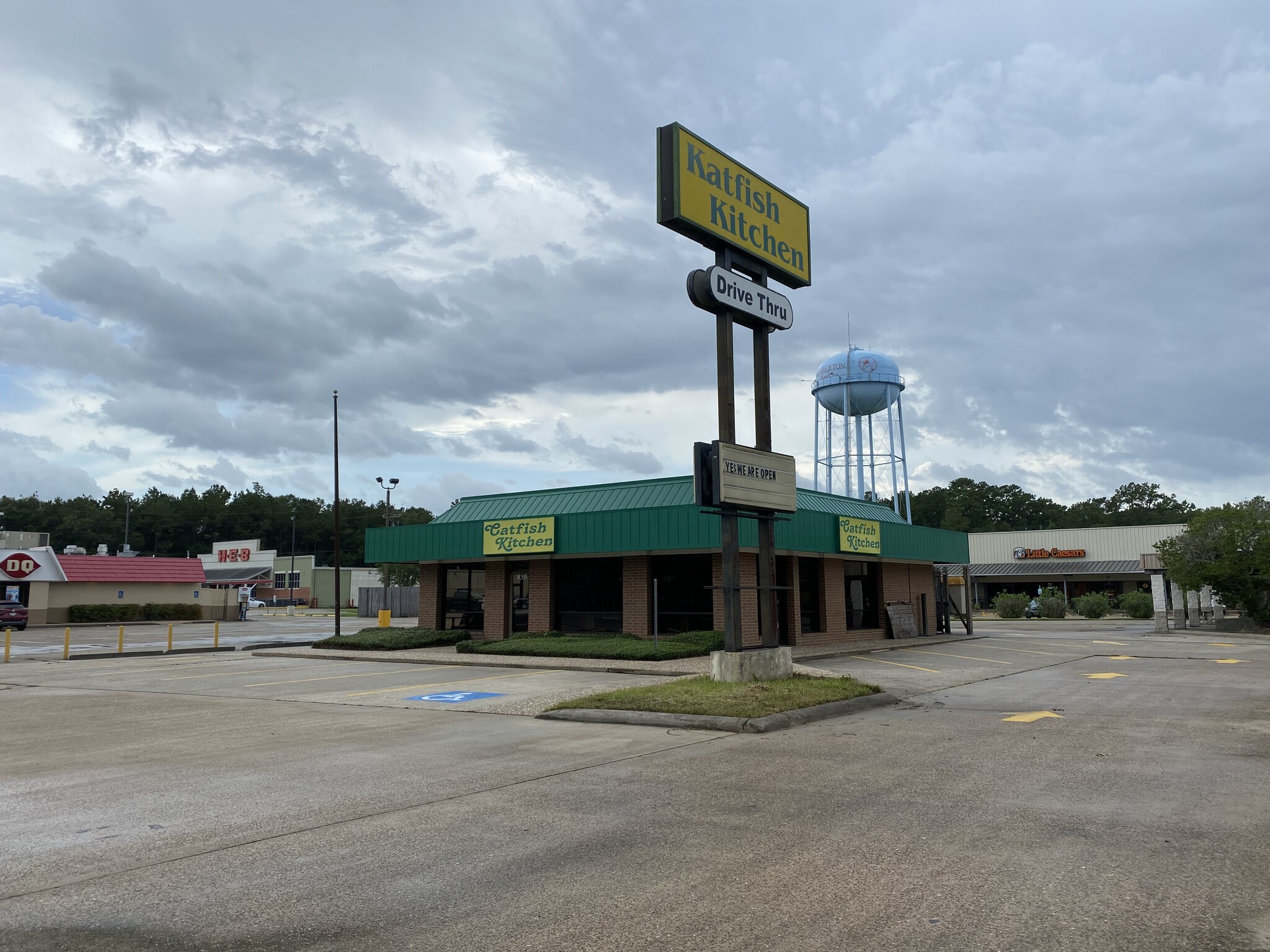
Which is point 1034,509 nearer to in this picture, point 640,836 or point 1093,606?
point 1093,606

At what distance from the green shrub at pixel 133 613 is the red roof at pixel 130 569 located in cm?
158

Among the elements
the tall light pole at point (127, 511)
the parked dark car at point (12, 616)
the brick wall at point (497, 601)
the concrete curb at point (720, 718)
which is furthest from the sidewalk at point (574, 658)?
the tall light pole at point (127, 511)

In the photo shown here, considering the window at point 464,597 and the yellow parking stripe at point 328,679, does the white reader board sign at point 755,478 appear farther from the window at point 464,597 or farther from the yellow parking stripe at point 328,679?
the window at point 464,597

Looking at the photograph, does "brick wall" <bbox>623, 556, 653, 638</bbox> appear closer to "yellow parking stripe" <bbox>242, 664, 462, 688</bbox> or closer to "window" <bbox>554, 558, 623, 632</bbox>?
"window" <bbox>554, 558, 623, 632</bbox>

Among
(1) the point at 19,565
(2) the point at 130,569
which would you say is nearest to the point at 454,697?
(1) the point at 19,565

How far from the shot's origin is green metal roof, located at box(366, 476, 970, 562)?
2381 centimetres

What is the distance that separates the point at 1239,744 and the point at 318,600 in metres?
92.9

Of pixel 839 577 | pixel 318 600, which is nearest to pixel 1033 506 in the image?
pixel 318 600

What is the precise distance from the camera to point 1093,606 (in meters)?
51.3

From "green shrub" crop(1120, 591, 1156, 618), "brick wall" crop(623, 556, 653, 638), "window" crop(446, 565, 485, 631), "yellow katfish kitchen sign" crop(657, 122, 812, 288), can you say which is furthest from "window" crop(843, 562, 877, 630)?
"green shrub" crop(1120, 591, 1156, 618)

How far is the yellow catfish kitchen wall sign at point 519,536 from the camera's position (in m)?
26.5

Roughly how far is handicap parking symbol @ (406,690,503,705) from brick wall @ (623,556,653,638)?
9731 mm

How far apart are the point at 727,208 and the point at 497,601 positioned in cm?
1658

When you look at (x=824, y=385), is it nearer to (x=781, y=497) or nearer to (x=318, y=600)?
(x=781, y=497)
